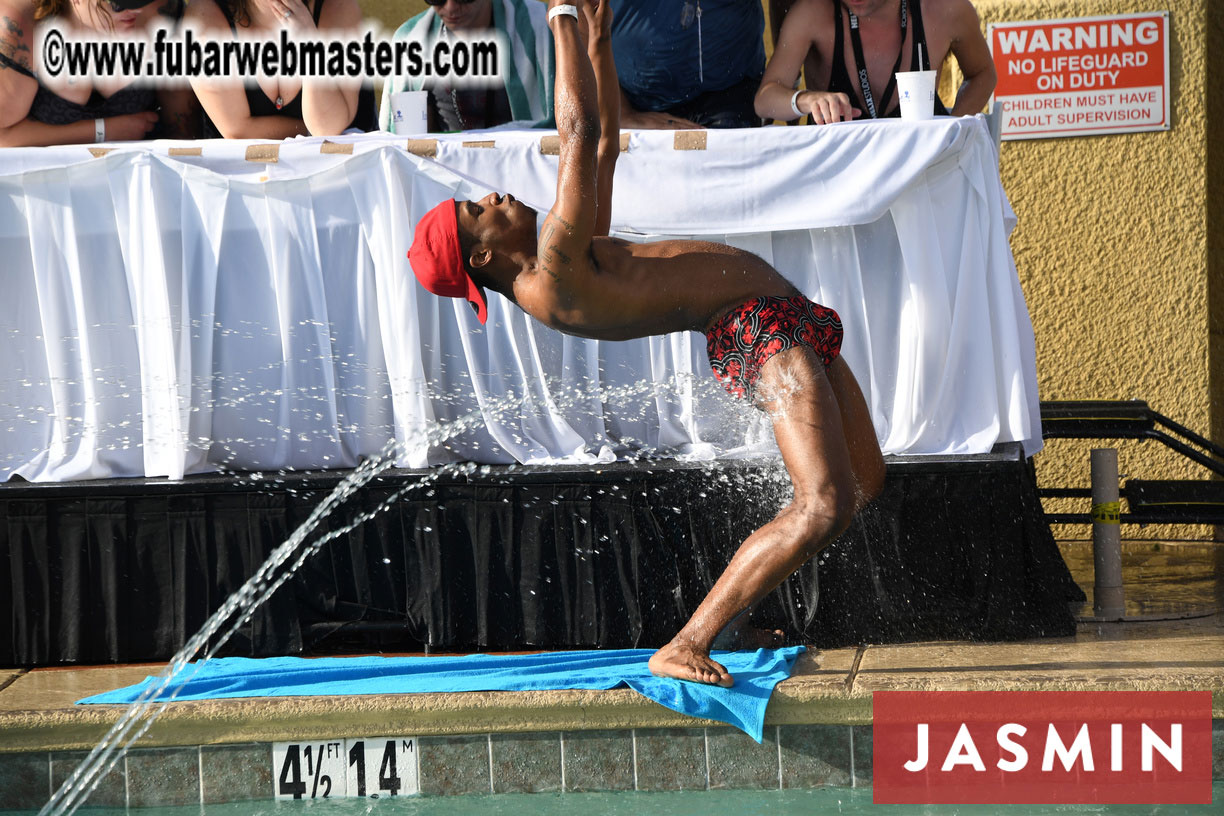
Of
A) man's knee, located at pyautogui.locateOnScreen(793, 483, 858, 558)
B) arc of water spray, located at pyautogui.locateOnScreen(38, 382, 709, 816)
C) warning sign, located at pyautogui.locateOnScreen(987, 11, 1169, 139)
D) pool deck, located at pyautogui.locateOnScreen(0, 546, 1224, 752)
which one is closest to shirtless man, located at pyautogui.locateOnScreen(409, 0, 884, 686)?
man's knee, located at pyautogui.locateOnScreen(793, 483, 858, 558)

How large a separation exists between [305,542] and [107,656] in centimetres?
75

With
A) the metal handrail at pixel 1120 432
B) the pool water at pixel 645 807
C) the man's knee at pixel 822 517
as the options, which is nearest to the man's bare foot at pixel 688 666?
the pool water at pixel 645 807

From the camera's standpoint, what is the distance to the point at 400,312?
431cm

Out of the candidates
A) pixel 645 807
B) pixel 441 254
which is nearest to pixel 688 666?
pixel 645 807

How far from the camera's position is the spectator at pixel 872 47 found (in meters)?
4.76

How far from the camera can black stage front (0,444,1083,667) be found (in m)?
4.13

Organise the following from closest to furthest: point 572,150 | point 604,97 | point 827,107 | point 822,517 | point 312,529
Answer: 1. point 572,150
2. point 822,517
3. point 604,97
4. point 312,529
5. point 827,107

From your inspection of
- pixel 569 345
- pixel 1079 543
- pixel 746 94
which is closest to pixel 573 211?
pixel 569 345

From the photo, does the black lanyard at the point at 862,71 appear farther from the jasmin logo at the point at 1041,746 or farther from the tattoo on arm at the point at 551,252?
the jasmin logo at the point at 1041,746

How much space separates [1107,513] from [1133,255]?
96.7 inches

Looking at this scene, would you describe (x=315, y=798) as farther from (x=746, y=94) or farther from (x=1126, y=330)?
(x=1126, y=330)

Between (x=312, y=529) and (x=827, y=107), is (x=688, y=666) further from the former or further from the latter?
(x=827, y=107)

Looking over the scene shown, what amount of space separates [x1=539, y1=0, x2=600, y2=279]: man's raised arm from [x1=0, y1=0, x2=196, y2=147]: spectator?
201 centimetres

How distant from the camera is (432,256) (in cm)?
351
